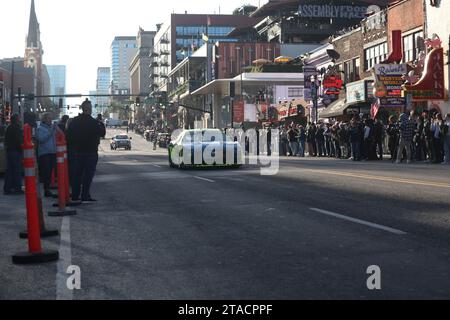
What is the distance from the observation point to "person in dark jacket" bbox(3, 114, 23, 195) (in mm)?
15398

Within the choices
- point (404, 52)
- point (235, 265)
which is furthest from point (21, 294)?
point (404, 52)

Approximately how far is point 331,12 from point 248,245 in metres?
82.1

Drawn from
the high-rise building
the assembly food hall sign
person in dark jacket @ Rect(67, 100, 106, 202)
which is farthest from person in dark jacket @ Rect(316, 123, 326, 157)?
the high-rise building

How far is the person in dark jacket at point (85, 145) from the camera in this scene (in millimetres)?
12055

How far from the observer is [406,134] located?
949 inches

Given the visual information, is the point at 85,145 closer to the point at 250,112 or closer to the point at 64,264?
the point at 64,264

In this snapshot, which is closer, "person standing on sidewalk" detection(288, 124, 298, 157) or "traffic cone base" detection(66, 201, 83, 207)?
"traffic cone base" detection(66, 201, 83, 207)

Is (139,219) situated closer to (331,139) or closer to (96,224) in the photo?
(96,224)

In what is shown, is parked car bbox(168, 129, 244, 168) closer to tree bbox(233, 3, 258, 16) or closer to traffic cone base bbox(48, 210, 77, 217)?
traffic cone base bbox(48, 210, 77, 217)

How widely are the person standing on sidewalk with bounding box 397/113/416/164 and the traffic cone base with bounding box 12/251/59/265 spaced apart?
1901cm

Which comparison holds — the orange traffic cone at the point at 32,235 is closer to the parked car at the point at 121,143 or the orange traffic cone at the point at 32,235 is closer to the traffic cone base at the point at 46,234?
the traffic cone base at the point at 46,234

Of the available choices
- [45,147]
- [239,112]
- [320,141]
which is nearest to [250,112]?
[239,112]

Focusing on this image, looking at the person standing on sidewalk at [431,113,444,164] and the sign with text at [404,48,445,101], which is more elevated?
the sign with text at [404,48,445,101]
